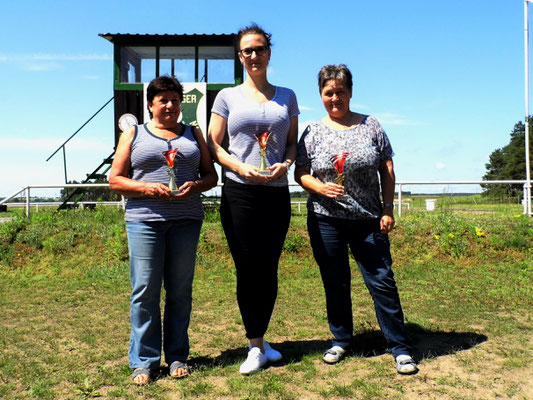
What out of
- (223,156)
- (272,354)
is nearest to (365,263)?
(272,354)

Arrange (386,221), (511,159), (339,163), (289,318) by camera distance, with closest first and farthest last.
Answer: (339,163)
(386,221)
(289,318)
(511,159)

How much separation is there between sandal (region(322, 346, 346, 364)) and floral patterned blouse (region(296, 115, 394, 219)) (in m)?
1.02

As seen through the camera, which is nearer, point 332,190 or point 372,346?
point 332,190

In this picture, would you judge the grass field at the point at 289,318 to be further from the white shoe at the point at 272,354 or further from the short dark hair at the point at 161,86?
the short dark hair at the point at 161,86

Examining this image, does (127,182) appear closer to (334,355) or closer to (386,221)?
(386,221)

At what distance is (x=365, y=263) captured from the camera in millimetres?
3641

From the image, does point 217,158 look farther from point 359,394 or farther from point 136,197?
point 359,394

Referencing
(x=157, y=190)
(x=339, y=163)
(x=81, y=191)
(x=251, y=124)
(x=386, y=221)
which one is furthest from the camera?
(x=81, y=191)

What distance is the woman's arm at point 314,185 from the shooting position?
3.45 meters

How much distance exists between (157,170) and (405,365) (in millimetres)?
2171

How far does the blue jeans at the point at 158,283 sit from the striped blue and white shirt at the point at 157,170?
64 millimetres

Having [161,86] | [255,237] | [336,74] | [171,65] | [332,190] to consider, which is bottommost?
[255,237]

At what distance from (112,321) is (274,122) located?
3058mm

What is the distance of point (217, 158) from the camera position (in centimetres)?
347
